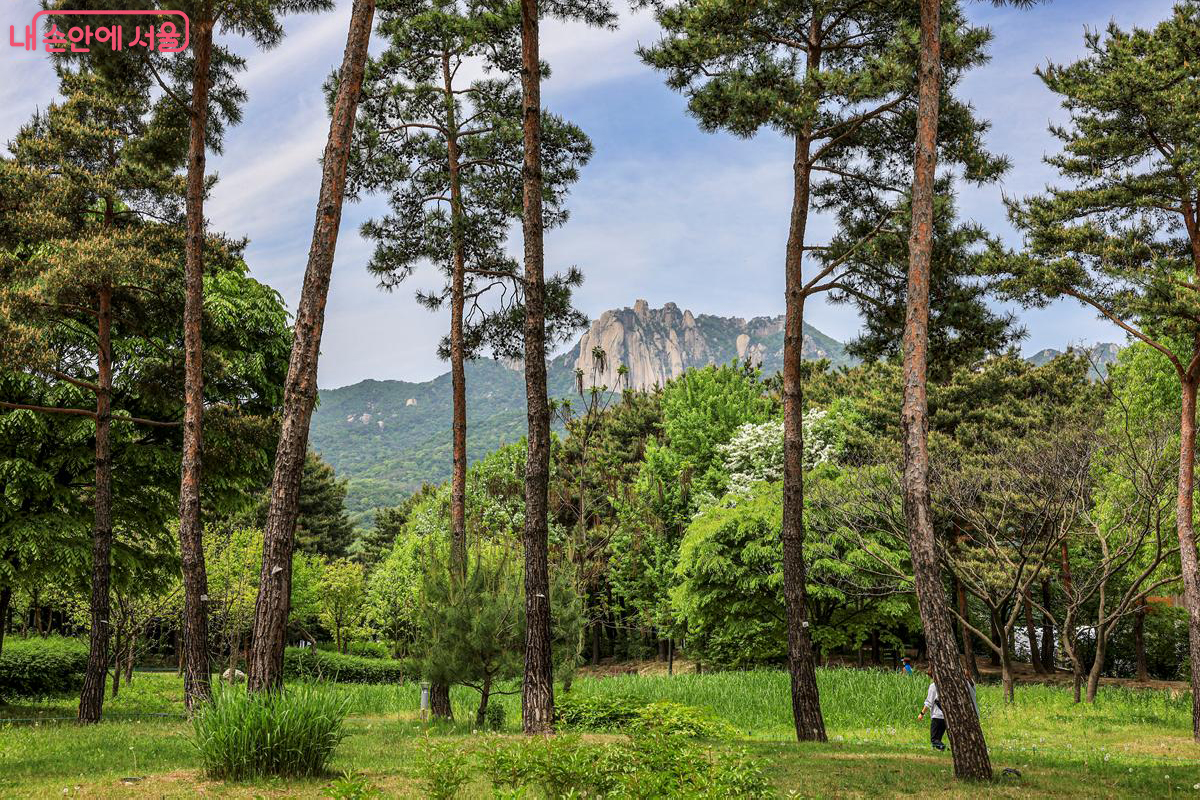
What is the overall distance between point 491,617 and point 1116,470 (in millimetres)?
14893

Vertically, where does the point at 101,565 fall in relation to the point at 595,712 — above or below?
above

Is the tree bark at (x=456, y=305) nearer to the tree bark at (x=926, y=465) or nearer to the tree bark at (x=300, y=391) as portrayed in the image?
the tree bark at (x=300, y=391)

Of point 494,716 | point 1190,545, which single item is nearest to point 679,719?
point 494,716

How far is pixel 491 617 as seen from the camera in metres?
11.6

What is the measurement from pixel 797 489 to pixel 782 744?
11.3 feet

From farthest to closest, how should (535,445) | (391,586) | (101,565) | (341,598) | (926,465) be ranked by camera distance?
(341,598) < (391,586) < (101,565) < (535,445) < (926,465)

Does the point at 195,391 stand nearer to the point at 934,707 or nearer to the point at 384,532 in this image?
the point at 934,707

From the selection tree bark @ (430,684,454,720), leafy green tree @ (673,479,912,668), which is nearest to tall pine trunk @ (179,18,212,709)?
tree bark @ (430,684,454,720)

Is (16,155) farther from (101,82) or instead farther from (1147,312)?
(1147,312)

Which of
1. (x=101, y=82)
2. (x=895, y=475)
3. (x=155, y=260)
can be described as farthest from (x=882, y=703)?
(x=101, y=82)

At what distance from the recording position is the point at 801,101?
11422mm

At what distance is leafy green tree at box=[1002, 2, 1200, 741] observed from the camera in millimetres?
14320

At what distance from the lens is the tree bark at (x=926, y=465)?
8234 mm

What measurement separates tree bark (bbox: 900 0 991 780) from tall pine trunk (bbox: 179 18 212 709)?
379 inches
